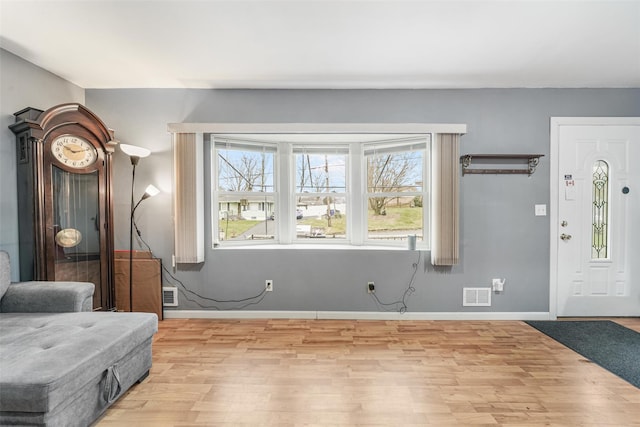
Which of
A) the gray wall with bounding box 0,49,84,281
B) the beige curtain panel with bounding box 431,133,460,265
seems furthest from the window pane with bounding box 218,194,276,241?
the beige curtain panel with bounding box 431,133,460,265

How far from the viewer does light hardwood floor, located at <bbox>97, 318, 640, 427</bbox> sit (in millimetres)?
1674

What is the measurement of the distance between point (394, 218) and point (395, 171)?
55 cm

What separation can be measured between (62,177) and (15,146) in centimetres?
42

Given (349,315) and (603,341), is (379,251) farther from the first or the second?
(603,341)

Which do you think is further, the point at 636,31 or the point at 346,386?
the point at 636,31

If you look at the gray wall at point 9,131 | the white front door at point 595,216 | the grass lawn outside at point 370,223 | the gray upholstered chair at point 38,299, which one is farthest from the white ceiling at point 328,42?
the gray upholstered chair at point 38,299

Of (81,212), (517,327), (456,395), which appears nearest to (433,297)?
(517,327)

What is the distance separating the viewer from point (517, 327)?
2902mm

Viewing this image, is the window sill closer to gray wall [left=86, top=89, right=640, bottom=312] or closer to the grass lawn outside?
gray wall [left=86, top=89, right=640, bottom=312]

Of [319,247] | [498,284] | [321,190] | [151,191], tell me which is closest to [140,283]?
[151,191]

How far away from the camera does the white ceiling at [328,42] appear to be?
1.86 metres

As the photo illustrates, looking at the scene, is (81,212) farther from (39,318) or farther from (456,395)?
(456,395)

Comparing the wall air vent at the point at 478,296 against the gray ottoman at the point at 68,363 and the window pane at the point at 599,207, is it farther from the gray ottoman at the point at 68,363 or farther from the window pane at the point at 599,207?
the gray ottoman at the point at 68,363

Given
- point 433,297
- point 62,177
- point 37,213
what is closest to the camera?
point 37,213
